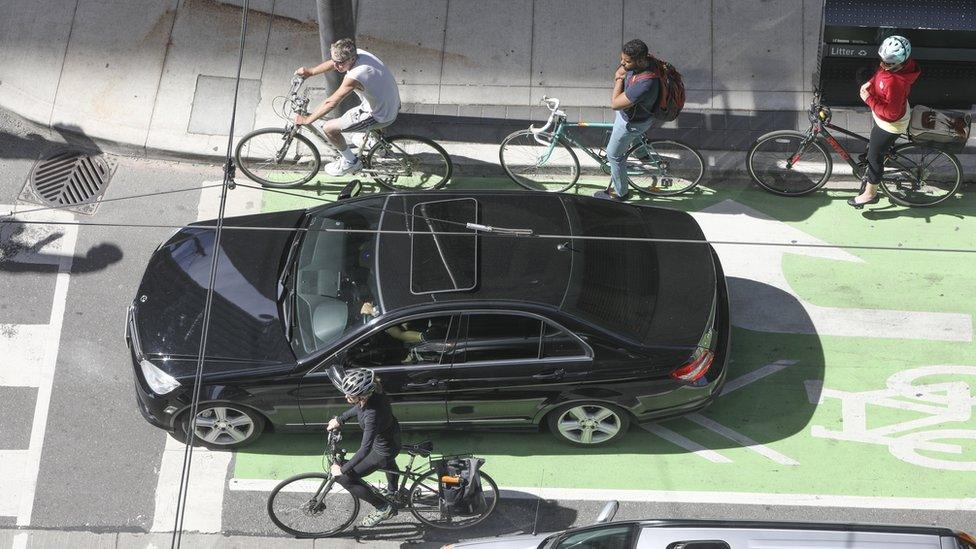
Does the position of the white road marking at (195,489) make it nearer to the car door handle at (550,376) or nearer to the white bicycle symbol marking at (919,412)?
the car door handle at (550,376)

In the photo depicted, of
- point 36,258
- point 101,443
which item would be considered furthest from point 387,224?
point 36,258

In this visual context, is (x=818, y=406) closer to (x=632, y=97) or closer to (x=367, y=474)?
(x=632, y=97)

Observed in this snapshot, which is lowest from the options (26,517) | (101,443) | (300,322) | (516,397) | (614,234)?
(26,517)

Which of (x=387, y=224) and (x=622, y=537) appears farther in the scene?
(x=387, y=224)

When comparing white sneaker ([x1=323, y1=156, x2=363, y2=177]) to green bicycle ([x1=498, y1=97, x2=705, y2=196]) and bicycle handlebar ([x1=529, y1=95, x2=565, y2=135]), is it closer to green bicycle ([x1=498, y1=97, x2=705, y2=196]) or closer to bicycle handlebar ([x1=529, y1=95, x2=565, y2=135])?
green bicycle ([x1=498, y1=97, x2=705, y2=196])

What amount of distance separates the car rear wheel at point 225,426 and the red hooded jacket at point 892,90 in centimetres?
623

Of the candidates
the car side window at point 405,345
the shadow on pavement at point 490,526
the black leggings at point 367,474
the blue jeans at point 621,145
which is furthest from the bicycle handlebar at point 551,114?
the black leggings at point 367,474

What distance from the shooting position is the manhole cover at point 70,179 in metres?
10.1

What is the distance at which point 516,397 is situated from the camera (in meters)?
7.90

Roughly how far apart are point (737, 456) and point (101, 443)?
212 inches

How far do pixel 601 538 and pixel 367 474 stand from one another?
1.86m

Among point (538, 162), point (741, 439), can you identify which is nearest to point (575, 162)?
point (538, 162)

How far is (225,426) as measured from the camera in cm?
812

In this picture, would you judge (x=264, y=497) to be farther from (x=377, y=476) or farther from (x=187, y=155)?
(x=187, y=155)
